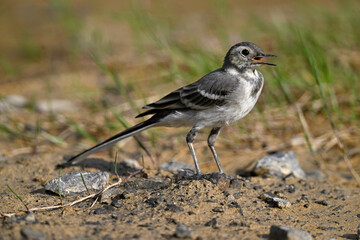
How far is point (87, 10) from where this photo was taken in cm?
1344

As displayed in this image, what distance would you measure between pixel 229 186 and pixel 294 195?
2.22ft

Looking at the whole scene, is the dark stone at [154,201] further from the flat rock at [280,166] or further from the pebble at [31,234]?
the flat rock at [280,166]

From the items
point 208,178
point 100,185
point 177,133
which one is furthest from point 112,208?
point 177,133

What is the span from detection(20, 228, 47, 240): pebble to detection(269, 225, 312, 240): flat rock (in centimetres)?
160

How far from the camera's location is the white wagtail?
4.21 m

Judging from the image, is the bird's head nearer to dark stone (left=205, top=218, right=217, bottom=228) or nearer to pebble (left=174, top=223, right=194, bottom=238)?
dark stone (left=205, top=218, right=217, bottom=228)

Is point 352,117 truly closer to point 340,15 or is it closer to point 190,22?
point 340,15

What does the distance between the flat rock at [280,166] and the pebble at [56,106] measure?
12.1ft

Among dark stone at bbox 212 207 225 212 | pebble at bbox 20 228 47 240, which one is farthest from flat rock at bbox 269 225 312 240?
pebble at bbox 20 228 47 240

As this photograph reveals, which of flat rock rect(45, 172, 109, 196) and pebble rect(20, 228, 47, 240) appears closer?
pebble rect(20, 228, 47, 240)

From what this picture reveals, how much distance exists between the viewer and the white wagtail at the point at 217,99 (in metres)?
4.21

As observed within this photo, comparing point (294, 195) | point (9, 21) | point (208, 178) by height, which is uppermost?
point (9, 21)

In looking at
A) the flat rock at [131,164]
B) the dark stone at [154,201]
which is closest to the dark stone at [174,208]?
the dark stone at [154,201]

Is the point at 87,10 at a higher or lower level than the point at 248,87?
higher
